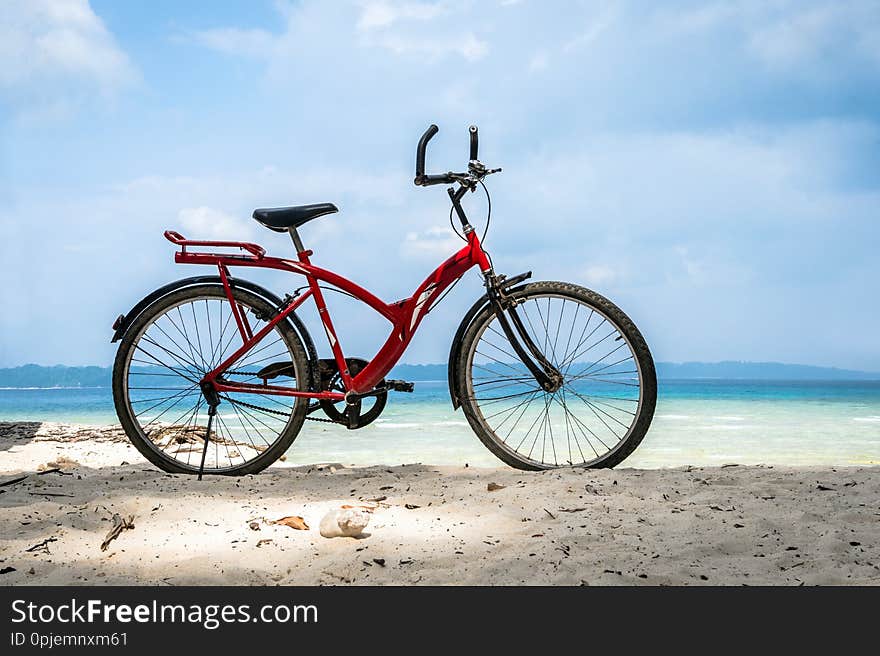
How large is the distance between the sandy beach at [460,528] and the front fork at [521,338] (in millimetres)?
399

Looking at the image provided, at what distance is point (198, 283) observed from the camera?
347 centimetres

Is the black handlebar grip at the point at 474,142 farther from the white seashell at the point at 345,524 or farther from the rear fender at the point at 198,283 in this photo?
the white seashell at the point at 345,524

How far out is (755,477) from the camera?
123 inches

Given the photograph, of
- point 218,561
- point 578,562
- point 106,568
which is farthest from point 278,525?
point 578,562

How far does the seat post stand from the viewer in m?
3.36

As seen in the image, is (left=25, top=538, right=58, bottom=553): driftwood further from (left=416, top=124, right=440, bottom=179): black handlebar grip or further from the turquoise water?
the turquoise water

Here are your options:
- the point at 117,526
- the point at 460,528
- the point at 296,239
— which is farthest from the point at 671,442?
the point at 117,526

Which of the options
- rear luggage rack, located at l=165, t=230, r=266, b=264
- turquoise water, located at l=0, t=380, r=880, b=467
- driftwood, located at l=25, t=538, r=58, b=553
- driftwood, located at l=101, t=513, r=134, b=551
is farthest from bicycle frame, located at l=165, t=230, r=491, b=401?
turquoise water, located at l=0, t=380, r=880, b=467

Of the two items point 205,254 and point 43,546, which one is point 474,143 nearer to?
point 205,254

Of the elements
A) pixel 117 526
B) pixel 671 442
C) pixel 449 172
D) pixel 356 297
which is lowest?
pixel 671 442

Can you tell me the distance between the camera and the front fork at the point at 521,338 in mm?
3320

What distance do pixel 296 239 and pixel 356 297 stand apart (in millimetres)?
358

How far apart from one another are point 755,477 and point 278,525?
1903 mm
